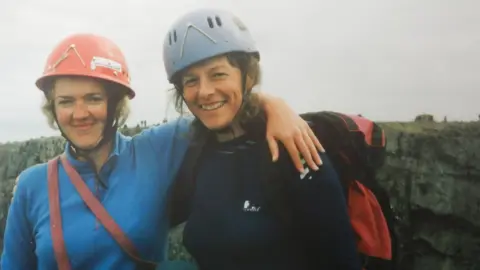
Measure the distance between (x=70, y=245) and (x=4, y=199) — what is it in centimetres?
673

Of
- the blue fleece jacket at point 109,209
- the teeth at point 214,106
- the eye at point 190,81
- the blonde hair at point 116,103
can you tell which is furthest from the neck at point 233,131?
the blonde hair at point 116,103

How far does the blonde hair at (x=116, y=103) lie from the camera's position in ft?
9.18

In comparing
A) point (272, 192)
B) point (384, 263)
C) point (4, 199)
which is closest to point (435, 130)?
point (384, 263)

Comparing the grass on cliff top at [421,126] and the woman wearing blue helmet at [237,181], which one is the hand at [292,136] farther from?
the grass on cliff top at [421,126]

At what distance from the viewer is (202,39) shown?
260 cm

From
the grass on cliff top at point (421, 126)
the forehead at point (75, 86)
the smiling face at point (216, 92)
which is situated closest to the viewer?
the smiling face at point (216, 92)

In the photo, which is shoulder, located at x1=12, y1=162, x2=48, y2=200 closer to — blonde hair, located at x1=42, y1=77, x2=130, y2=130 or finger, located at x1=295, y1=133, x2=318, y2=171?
blonde hair, located at x1=42, y1=77, x2=130, y2=130

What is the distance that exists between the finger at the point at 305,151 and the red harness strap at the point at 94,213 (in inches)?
32.4

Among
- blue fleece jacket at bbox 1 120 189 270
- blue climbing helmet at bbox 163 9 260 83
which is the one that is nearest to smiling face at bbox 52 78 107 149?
blue fleece jacket at bbox 1 120 189 270

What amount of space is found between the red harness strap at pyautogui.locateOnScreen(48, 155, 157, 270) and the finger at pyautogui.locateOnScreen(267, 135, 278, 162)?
726 mm

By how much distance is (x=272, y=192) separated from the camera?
2.33 meters

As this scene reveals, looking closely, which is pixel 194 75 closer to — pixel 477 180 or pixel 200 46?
pixel 200 46

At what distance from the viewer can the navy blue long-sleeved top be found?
2.27m

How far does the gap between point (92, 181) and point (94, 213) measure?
163mm
